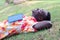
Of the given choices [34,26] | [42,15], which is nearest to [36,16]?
[42,15]

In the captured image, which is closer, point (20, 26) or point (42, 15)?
point (20, 26)

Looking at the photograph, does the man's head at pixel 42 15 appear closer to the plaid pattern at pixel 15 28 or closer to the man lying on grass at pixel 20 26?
the man lying on grass at pixel 20 26

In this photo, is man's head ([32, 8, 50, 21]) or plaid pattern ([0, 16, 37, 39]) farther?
man's head ([32, 8, 50, 21])

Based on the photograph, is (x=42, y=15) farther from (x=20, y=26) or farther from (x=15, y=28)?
(x=15, y=28)

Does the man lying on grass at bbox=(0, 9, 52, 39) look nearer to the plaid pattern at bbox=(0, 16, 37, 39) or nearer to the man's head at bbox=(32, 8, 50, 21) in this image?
the plaid pattern at bbox=(0, 16, 37, 39)

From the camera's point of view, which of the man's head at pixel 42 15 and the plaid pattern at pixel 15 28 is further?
the man's head at pixel 42 15

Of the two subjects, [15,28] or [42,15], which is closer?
[15,28]

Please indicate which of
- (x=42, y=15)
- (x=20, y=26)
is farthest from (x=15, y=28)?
(x=42, y=15)

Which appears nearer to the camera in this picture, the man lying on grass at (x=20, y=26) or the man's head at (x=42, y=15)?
the man lying on grass at (x=20, y=26)

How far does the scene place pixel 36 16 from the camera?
587cm

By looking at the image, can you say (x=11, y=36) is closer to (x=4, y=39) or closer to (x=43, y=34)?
(x=4, y=39)

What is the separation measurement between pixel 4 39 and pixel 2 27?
0.29 meters

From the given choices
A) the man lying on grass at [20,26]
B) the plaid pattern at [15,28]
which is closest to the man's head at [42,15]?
the man lying on grass at [20,26]

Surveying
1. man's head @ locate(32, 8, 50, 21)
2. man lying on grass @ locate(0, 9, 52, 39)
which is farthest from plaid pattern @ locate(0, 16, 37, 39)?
man's head @ locate(32, 8, 50, 21)
